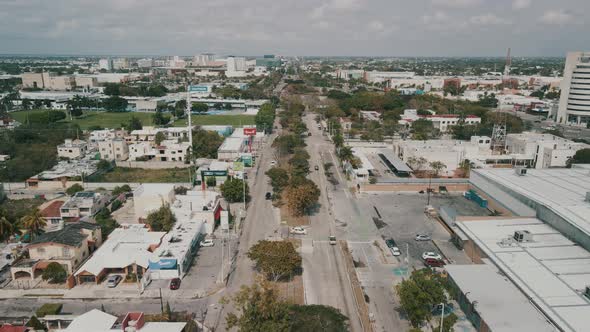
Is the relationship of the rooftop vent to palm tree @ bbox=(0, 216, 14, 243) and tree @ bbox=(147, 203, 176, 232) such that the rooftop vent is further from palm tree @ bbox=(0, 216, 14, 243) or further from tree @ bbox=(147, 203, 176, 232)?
palm tree @ bbox=(0, 216, 14, 243)

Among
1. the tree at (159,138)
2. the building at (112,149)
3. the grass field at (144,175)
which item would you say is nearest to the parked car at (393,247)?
the grass field at (144,175)

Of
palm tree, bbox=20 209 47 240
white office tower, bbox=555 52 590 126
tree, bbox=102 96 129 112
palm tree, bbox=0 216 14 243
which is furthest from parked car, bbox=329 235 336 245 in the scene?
tree, bbox=102 96 129 112

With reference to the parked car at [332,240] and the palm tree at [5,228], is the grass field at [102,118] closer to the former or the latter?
the palm tree at [5,228]

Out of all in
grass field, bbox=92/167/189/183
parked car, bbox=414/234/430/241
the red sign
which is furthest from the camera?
the red sign

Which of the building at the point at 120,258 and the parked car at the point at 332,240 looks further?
the parked car at the point at 332,240

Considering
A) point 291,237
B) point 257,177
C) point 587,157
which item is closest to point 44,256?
point 291,237

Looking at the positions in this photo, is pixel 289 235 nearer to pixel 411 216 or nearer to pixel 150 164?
pixel 411 216
